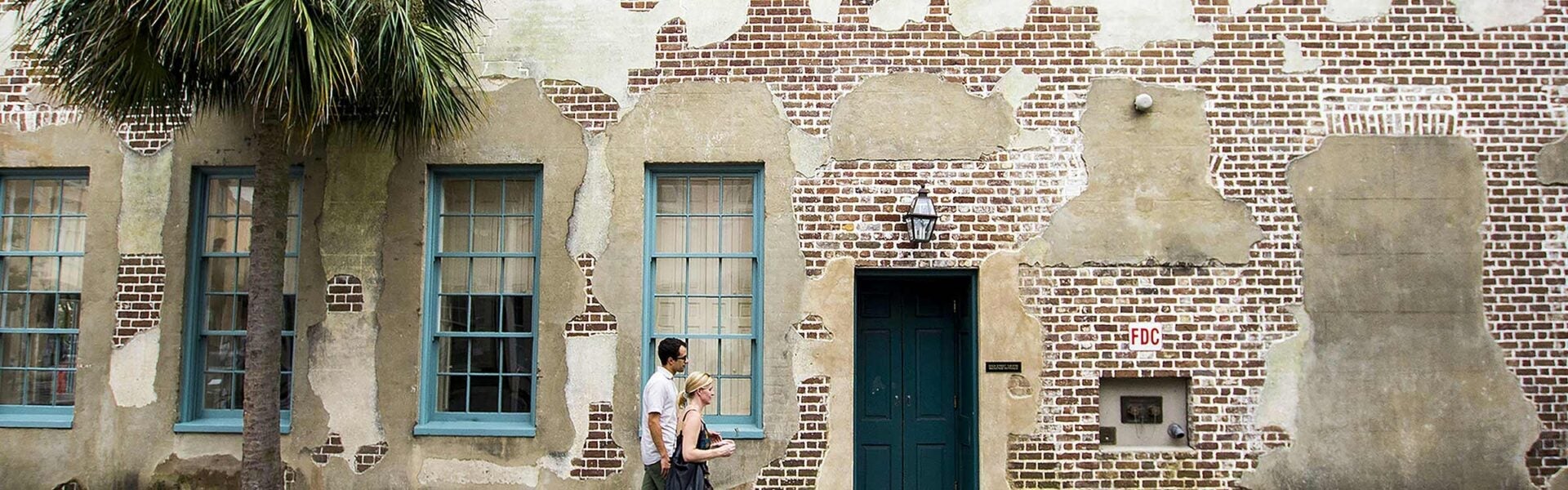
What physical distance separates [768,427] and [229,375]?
4147mm

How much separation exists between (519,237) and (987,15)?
3.88 meters

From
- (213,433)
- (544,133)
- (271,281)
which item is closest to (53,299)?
(213,433)

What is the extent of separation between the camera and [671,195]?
749 centimetres

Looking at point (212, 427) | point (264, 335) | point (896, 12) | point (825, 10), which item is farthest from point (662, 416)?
point (212, 427)

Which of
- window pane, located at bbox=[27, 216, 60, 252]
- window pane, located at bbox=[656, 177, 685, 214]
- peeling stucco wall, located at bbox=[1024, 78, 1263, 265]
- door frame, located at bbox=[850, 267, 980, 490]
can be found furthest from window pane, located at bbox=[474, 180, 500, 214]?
peeling stucco wall, located at bbox=[1024, 78, 1263, 265]

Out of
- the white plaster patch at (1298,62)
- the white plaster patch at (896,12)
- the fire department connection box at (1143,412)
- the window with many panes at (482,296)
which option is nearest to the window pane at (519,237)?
the window with many panes at (482,296)

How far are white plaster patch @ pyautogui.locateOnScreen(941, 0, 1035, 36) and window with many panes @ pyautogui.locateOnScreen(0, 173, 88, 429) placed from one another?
6.82 meters

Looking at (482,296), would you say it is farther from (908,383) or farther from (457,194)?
(908,383)

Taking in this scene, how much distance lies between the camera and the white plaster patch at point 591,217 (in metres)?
7.29

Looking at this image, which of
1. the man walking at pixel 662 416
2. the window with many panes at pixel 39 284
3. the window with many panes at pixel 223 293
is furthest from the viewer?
the window with many panes at pixel 39 284

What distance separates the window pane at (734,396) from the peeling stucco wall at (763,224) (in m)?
0.17

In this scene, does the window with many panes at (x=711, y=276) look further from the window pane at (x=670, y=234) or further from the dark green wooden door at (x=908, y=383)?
the dark green wooden door at (x=908, y=383)

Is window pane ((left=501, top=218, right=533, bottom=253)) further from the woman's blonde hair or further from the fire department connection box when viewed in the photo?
the fire department connection box

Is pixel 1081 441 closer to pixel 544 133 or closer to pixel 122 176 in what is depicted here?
pixel 544 133
